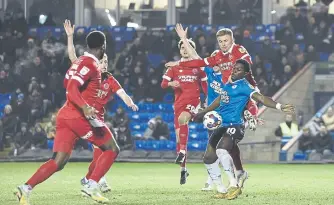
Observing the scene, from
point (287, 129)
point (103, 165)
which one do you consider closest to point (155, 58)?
point (287, 129)

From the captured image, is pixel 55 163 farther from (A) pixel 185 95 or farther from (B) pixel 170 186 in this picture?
(A) pixel 185 95

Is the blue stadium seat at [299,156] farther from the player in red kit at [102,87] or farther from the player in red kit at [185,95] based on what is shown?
the player in red kit at [102,87]

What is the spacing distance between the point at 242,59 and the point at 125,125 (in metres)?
12.8

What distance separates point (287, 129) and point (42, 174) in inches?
577

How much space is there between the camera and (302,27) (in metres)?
28.2

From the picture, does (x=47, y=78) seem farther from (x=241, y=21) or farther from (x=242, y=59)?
(x=242, y=59)

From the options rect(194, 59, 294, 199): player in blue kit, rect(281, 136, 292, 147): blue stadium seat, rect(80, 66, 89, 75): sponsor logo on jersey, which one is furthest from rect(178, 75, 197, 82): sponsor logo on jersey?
rect(281, 136, 292, 147): blue stadium seat

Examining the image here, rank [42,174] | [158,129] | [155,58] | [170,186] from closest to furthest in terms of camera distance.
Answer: [42,174] < [170,186] < [158,129] < [155,58]

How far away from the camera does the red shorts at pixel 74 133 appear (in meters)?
11.7

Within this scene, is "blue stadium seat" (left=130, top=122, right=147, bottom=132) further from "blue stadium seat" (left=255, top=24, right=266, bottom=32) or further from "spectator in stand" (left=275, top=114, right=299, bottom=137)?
"blue stadium seat" (left=255, top=24, right=266, bottom=32)

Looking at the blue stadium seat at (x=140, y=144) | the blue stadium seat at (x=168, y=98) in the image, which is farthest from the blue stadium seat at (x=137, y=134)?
the blue stadium seat at (x=168, y=98)

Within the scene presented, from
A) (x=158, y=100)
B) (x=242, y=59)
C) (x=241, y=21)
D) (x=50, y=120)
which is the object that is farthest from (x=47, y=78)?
(x=242, y=59)

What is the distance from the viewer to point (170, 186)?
15328mm

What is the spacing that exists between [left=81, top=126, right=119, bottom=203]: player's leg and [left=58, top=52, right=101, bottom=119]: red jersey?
1.16 feet
